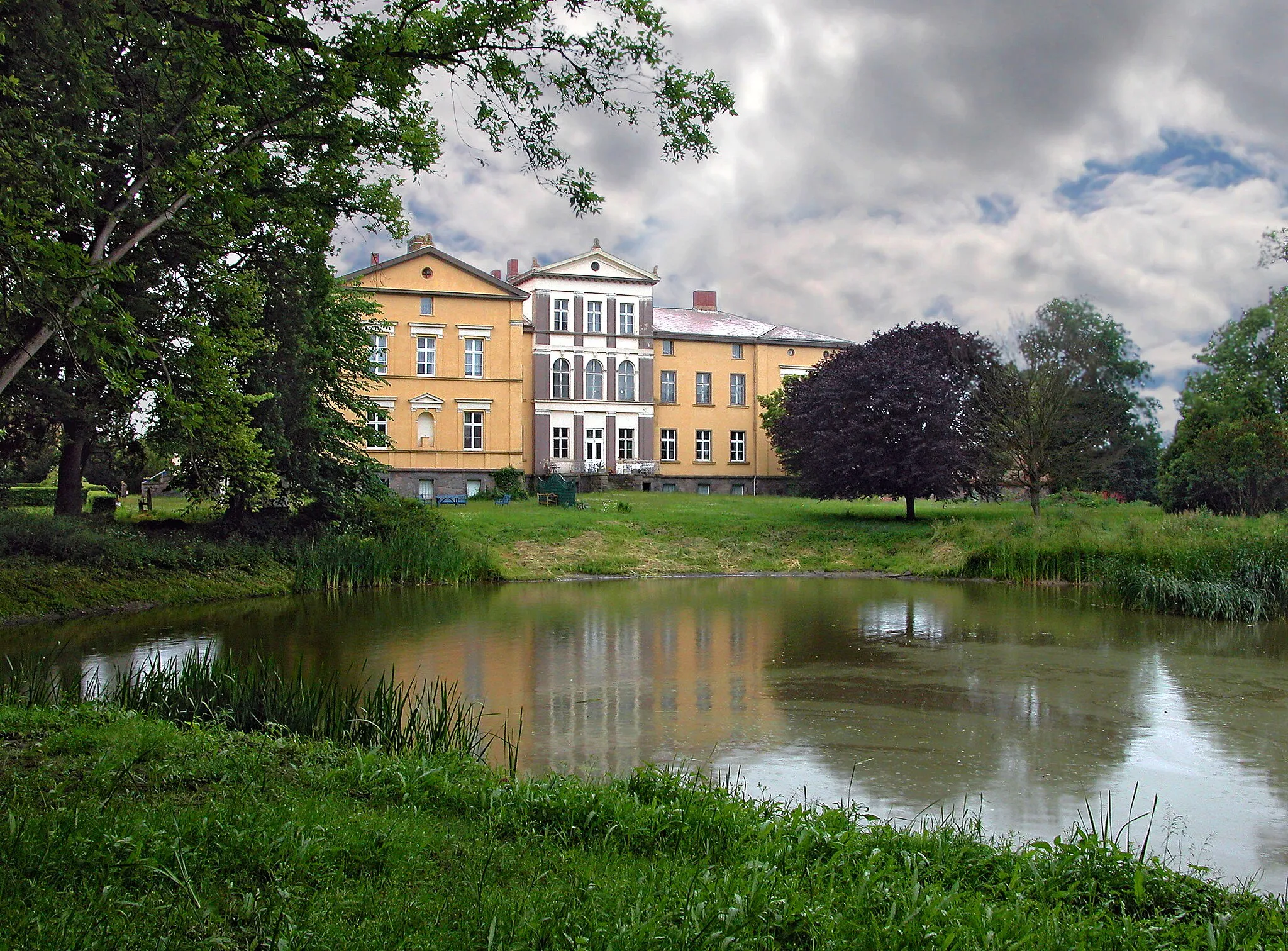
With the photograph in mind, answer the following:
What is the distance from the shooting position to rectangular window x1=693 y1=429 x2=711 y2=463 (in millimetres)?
47812

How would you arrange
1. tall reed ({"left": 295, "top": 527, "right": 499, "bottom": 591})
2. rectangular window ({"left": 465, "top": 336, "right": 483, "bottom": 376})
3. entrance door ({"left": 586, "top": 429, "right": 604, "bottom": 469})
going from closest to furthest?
tall reed ({"left": 295, "top": 527, "right": 499, "bottom": 591}) < rectangular window ({"left": 465, "top": 336, "right": 483, "bottom": 376}) < entrance door ({"left": 586, "top": 429, "right": 604, "bottom": 469})

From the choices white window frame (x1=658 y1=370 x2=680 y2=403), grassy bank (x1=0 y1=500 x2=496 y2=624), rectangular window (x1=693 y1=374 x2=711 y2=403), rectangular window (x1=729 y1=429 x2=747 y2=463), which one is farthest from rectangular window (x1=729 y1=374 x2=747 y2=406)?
grassy bank (x1=0 y1=500 x2=496 y2=624)

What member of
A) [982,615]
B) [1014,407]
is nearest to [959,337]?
[1014,407]

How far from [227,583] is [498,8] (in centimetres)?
1361

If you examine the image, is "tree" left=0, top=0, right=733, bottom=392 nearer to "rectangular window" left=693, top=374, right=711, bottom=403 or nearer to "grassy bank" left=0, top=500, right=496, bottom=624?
"grassy bank" left=0, top=500, right=496, bottom=624

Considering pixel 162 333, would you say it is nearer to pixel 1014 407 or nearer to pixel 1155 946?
pixel 1155 946

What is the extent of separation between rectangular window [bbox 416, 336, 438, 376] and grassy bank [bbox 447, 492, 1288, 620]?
1028cm

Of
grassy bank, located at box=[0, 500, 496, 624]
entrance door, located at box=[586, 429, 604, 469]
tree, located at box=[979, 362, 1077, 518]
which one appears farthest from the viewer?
entrance door, located at box=[586, 429, 604, 469]

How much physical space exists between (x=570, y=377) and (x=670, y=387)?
523 centimetres

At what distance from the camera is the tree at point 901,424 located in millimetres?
30672

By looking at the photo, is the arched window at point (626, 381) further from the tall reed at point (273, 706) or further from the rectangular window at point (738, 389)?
the tall reed at point (273, 706)

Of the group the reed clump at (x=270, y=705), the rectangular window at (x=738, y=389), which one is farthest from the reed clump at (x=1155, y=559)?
the rectangular window at (x=738, y=389)

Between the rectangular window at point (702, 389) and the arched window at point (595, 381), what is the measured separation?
4.88m

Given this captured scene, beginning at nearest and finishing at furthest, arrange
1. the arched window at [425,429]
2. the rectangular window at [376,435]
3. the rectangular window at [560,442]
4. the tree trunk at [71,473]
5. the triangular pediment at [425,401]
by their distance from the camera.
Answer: the tree trunk at [71,473]
the rectangular window at [376,435]
the triangular pediment at [425,401]
the arched window at [425,429]
the rectangular window at [560,442]
